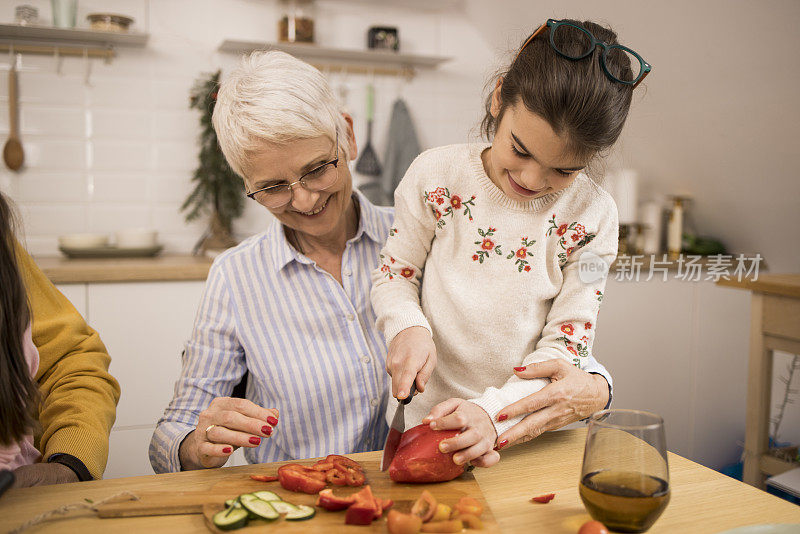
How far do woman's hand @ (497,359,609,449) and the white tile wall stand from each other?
89.8 inches

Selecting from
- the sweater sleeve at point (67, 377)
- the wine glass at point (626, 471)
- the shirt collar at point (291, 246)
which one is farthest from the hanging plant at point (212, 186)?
the wine glass at point (626, 471)

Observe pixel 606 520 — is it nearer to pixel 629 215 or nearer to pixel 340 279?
pixel 340 279

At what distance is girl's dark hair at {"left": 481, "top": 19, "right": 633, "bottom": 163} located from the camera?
A: 0.99 m

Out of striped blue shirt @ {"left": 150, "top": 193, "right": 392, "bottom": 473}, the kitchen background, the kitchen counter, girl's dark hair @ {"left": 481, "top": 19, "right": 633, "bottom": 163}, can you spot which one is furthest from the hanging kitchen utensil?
girl's dark hair @ {"left": 481, "top": 19, "right": 633, "bottom": 163}

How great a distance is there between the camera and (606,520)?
2.49 feet

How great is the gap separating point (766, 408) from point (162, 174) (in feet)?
8.78

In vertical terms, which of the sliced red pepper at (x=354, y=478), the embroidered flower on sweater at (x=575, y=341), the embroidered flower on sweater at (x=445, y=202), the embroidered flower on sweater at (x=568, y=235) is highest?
Answer: the embroidered flower on sweater at (x=445, y=202)

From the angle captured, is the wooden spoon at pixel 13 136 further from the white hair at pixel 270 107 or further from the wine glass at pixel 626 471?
the wine glass at pixel 626 471

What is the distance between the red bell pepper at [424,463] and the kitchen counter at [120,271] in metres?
1.79

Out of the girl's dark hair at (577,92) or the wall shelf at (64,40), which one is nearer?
the girl's dark hair at (577,92)

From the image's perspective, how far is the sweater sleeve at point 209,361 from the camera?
4.32 ft

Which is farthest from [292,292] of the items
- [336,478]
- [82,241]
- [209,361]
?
[82,241]

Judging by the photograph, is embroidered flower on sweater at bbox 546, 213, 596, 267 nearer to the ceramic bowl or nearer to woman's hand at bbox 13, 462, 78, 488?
woman's hand at bbox 13, 462, 78, 488

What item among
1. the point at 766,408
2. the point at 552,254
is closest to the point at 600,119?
the point at 552,254
